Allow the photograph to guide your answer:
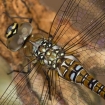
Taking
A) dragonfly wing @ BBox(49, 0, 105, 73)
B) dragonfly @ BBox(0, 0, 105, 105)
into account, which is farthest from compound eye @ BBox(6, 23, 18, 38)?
dragonfly wing @ BBox(49, 0, 105, 73)

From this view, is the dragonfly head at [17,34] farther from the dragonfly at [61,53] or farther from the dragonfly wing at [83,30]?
the dragonfly wing at [83,30]

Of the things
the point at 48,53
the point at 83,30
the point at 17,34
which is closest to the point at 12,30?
the point at 17,34

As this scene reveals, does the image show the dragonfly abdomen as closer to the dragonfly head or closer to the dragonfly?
the dragonfly

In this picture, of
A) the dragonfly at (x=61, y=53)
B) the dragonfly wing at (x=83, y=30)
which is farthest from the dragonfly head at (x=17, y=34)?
the dragonfly wing at (x=83, y=30)

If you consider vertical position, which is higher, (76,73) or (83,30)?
(83,30)

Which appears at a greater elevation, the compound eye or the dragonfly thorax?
the compound eye

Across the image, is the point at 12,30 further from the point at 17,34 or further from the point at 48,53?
the point at 48,53

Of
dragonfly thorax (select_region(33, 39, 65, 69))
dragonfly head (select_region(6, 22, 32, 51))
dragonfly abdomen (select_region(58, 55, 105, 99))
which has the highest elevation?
dragonfly head (select_region(6, 22, 32, 51))

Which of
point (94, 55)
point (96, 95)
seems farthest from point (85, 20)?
point (96, 95)
